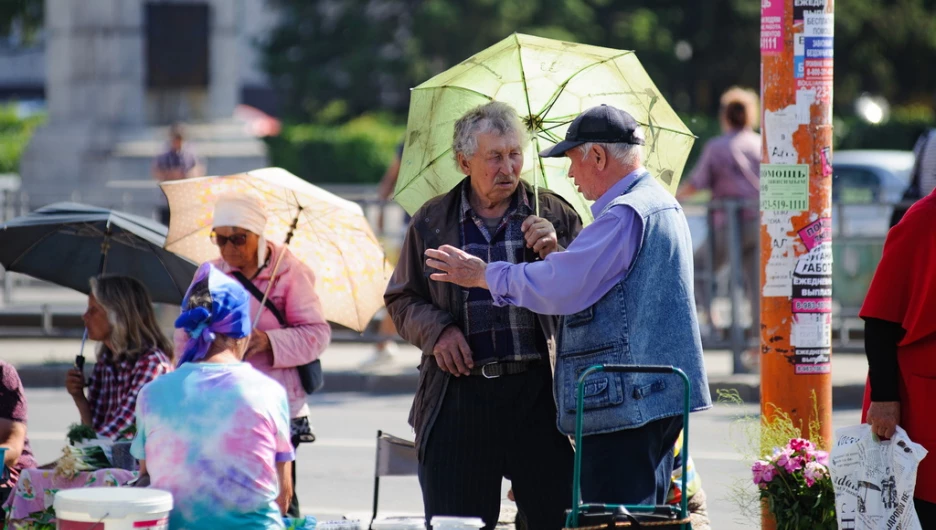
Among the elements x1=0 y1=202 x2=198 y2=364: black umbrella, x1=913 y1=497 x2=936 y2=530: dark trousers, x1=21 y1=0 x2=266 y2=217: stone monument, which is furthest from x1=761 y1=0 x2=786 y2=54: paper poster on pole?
x1=21 y1=0 x2=266 y2=217: stone monument

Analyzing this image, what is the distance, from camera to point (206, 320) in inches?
172

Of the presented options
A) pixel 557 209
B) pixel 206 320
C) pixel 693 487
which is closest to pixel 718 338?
pixel 693 487

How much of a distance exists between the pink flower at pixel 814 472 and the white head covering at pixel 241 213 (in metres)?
2.37

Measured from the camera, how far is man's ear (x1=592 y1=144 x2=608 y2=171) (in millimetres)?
4480

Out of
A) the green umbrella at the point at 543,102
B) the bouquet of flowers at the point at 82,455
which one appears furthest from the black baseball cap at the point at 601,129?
the bouquet of flowers at the point at 82,455

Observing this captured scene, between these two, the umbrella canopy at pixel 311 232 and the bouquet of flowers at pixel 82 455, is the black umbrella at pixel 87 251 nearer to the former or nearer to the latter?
the umbrella canopy at pixel 311 232

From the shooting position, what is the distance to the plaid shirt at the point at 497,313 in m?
4.86

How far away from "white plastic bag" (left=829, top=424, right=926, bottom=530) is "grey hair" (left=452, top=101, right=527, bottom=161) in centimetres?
153

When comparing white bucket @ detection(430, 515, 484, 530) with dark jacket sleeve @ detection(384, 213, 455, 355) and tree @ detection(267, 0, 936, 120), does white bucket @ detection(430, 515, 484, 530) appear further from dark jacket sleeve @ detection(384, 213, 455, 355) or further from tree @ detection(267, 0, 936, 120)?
tree @ detection(267, 0, 936, 120)

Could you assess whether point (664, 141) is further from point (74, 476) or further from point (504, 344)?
point (74, 476)

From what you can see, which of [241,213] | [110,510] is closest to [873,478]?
[110,510]

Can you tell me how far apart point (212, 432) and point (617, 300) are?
131 cm

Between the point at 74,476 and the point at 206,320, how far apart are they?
1.39 metres

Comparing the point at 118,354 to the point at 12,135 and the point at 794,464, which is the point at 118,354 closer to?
the point at 794,464
